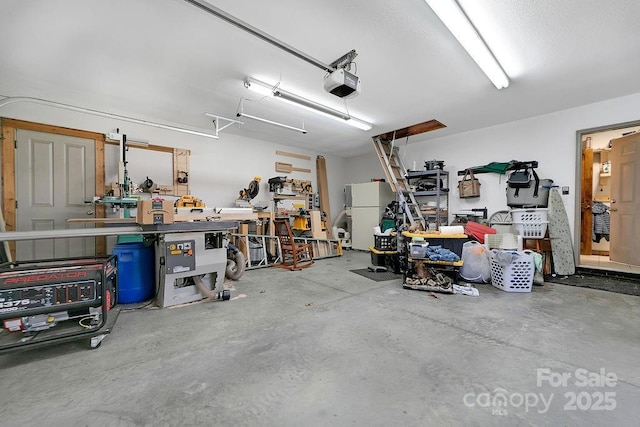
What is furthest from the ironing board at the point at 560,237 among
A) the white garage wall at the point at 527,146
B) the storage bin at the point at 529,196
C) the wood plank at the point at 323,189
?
the wood plank at the point at 323,189

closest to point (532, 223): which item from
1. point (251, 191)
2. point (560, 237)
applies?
point (560, 237)

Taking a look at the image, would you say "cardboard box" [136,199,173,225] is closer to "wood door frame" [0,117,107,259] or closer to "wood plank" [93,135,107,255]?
"wood plank" [93,135,107,255]

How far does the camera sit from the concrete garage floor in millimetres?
1298

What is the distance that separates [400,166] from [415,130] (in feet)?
3.22

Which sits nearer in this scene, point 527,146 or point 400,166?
point 527,146

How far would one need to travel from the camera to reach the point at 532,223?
4.06 m

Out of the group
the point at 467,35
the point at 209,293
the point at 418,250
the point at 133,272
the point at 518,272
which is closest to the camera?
the point at 467,35

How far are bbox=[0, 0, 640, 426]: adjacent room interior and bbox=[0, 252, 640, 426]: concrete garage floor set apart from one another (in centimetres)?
2

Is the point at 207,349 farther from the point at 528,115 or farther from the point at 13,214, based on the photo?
the point at 528,115

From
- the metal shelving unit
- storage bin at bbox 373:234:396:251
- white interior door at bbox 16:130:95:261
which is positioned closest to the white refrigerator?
the metal shelving unit

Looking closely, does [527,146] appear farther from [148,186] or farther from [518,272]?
[148,186]

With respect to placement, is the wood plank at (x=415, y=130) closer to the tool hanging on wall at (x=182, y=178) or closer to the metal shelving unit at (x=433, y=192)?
the metal shelving unit at (x=433, y=192)

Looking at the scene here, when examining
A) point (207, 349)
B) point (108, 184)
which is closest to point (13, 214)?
point (108, 184)

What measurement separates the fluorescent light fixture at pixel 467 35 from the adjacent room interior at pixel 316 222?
0.02 meters
